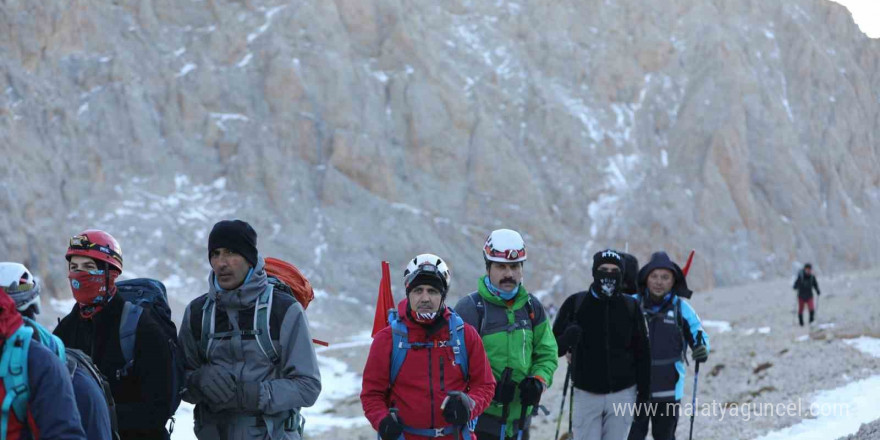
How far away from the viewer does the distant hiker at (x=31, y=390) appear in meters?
3.57

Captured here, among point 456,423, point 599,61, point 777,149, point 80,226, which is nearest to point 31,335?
point 456,423

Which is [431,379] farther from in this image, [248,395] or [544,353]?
[544,353]

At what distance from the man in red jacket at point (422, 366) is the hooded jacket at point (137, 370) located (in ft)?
4.04

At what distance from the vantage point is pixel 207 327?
18.0 feet

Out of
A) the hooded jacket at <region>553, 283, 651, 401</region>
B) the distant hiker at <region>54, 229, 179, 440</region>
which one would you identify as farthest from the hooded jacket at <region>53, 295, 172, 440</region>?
the hooded jacket at <region>553, 283, 651, 401</region>

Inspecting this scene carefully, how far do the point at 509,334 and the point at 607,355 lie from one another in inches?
57.4

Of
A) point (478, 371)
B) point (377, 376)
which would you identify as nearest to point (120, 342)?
point (377, 376)

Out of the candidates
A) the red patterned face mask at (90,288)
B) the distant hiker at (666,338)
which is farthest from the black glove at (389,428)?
the distant hiker at (666,338)

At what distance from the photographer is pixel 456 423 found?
5.64m

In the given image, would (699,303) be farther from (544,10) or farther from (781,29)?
(781,29)

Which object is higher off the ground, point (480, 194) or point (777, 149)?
point (777, 149)

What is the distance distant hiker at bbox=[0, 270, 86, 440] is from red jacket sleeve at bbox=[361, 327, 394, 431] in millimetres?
2270

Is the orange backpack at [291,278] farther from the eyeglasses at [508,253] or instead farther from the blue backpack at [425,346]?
the eyeglasses at [508,253]

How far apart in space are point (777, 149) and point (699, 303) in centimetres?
2802
